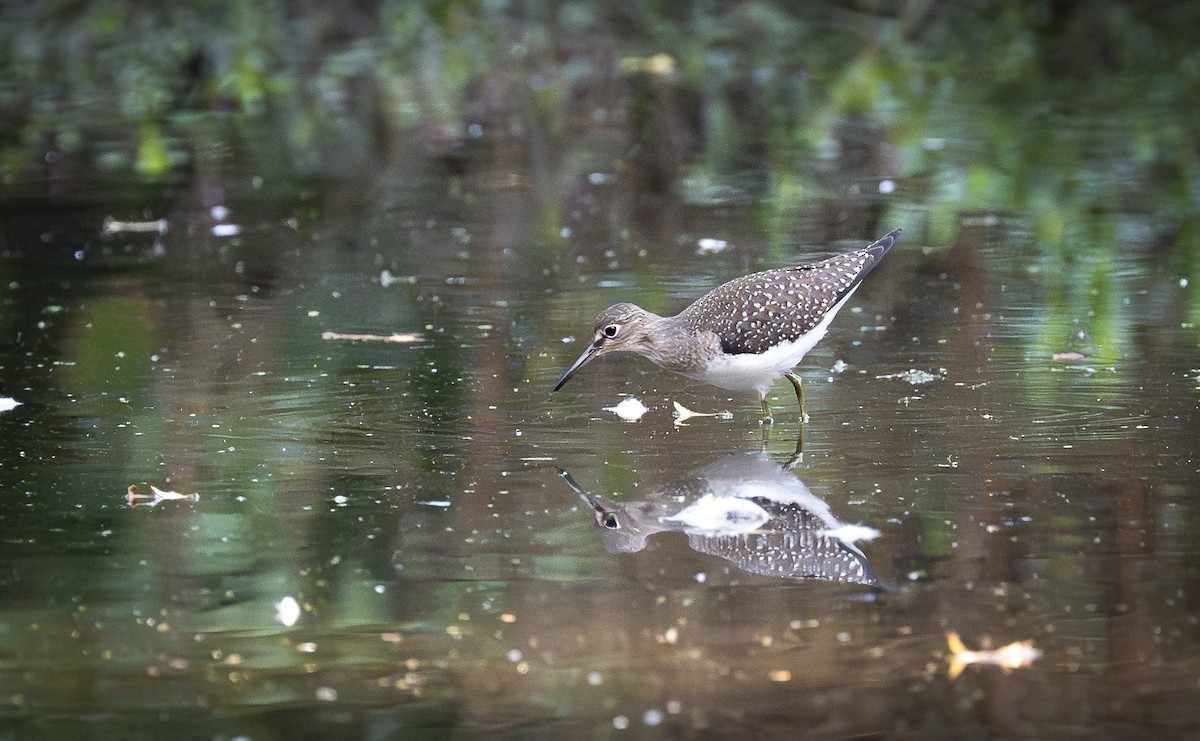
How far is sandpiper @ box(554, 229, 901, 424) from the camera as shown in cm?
740

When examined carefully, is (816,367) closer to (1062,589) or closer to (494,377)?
(494,377)

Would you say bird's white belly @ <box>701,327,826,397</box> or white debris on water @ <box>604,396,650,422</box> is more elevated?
bird's white belly @ <box>701,327,826,397</box>

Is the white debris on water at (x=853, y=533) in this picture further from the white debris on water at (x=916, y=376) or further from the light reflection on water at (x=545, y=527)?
the white debris on water at (x=916, y=376)

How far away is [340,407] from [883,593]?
9.95ft

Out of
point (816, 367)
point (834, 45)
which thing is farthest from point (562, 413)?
point (834, 45)

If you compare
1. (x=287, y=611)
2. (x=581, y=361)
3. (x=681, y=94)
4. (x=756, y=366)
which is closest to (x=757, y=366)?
(x=756, y=366)

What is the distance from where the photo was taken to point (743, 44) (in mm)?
17781

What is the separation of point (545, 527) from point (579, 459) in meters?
0.78

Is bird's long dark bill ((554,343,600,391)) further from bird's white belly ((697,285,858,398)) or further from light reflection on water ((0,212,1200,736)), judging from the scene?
bird's white belly ((697,285,858,398))

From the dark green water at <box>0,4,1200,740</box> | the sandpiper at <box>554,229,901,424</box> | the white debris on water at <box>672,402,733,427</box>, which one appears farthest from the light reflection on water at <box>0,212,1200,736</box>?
the sandpiper at <box>554,229,901,424</box>

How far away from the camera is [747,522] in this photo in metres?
6.27

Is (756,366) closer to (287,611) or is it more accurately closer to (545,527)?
(545,527)

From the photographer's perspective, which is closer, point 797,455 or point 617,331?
point 797,455

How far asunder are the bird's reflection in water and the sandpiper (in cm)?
63
